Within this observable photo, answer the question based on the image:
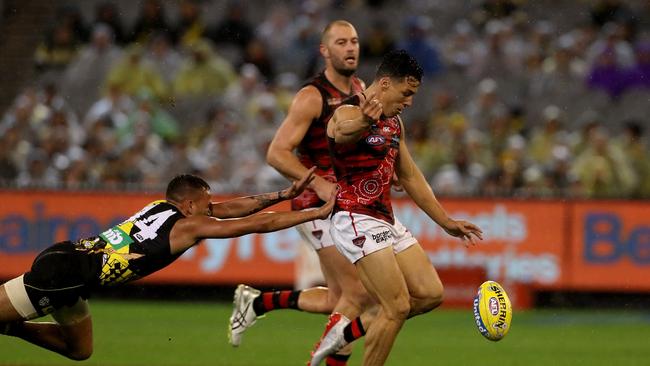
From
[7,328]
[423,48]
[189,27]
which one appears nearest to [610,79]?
[423,48]

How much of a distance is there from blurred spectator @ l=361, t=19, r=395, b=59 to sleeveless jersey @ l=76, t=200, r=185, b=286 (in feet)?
41.4

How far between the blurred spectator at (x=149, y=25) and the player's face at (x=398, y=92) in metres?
13.8

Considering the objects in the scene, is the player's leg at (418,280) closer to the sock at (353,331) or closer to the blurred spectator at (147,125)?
Result: the sock at (353,331)

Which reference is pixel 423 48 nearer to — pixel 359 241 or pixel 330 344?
pixel 330 344

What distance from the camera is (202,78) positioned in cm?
2217

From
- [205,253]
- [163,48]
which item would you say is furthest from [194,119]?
[205,253]

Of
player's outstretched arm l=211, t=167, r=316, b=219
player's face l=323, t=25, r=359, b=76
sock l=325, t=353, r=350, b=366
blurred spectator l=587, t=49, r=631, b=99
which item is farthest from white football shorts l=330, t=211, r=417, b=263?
blurred spectator l=587, t=49, r=631, b=99

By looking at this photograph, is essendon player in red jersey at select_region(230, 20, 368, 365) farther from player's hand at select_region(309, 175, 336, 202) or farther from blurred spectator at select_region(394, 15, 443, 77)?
blurred spectator at select_region(394, 15, 443, 77)

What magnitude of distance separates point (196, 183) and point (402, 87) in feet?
5.80

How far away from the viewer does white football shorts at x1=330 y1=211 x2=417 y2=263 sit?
9859 mm

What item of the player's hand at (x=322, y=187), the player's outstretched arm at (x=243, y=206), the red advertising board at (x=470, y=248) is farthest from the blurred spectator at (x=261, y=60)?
the player's hand at (x=322, y=187)

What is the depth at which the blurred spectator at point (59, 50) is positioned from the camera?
2345cm

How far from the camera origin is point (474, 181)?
1934 centimetres

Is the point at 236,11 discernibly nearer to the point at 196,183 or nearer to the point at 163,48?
the point at 163,48
